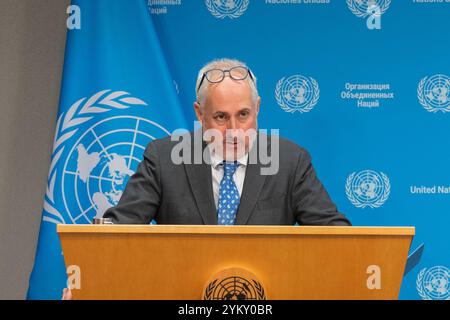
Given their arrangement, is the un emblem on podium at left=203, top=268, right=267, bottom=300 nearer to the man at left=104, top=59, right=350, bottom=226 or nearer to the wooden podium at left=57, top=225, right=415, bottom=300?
the wooden podium at left=57, top=225, right=415, bottom=300

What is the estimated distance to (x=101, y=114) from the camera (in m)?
3.65

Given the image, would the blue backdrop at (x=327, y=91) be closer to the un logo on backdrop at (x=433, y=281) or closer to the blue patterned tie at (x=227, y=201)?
the un logo on backdrop at (x=433, y=281)

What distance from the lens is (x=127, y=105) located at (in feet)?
12.0

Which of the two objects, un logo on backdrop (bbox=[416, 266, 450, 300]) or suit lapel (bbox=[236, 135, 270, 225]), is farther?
un logo on backdrop (bbox=[416, 266, 450, 300])

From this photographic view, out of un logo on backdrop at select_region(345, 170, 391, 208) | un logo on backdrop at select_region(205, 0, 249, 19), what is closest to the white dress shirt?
un logo on backdrop at select_region(345, 170, 391, 208)

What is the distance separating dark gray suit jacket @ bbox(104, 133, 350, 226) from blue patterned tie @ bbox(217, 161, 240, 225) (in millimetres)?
24

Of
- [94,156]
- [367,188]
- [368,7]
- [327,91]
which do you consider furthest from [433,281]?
[94,156]

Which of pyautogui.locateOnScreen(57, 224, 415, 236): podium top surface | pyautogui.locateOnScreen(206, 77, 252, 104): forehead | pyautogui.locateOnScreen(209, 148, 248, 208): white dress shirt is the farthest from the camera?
pyautogui.locateOnScreen(209, 148, 248, 208): white dress shirt

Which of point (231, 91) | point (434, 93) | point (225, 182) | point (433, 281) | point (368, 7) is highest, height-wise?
point (368, 7)

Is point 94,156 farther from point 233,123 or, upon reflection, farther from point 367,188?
point 367,188

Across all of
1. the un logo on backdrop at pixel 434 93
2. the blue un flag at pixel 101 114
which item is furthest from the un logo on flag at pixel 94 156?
the un logo on backdrop at pixel 434 93

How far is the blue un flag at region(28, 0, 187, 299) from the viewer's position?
3615 millimetres

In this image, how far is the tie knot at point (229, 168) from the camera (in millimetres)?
2586

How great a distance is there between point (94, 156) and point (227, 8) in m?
1.17
